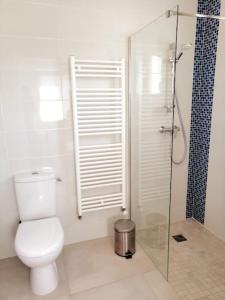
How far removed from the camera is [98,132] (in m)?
2.18

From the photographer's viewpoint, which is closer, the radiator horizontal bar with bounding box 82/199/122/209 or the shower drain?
the radiator horizontal bar with bounding box 82/199/122/209

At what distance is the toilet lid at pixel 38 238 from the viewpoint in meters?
1.58

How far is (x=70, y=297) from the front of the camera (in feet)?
5.60

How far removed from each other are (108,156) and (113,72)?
0.79m

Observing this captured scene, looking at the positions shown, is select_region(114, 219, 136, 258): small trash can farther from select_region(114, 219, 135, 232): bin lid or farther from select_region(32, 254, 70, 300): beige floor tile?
select_region(32, 254, 70, 300): beige floor tile

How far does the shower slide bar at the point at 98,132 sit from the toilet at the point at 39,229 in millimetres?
314

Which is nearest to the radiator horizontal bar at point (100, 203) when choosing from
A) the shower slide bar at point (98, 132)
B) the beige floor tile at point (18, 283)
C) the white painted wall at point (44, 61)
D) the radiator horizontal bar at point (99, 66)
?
the shower slide bar at point (98, 132)

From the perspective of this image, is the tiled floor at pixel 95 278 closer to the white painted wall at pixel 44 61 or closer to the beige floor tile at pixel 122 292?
the beige floor tile at pixel 122 292

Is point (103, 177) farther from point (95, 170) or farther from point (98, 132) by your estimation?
point (98, 132)

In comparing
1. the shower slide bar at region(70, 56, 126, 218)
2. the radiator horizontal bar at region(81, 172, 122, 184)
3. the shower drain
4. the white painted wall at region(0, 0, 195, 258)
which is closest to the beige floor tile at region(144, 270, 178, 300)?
the shower drain

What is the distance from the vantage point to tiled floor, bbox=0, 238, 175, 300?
1.72 meters

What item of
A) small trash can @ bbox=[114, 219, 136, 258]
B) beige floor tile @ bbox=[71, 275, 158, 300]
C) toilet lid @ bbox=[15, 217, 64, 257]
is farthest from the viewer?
small trash can @ bbox=[114, 219, 136, 258]

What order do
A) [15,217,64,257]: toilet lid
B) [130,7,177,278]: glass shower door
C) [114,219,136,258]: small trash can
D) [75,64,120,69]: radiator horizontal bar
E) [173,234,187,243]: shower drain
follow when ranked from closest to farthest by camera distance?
[15,217,64,257]: toilet lid < [130,7,177,278]: glass shower door < [75,64,120,69]: radiator horizontal bar < [114,219,136,258]: small trash can < [173,234,187,243]: shower drain

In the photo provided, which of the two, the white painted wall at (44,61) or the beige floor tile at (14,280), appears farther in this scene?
the white painted wall at (44,61)
